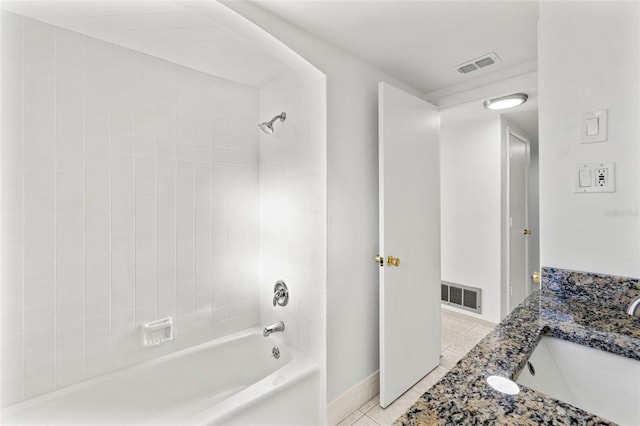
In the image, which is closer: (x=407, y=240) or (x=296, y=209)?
(x=296, y=209)

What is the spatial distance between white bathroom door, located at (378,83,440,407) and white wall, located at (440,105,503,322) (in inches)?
38.6

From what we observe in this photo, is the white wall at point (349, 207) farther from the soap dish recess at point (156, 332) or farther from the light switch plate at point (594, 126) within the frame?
the light switch plate at point (594, 126)

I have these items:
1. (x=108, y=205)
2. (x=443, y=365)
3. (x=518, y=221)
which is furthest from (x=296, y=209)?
(x=518, y=221)

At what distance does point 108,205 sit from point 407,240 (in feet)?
6.04

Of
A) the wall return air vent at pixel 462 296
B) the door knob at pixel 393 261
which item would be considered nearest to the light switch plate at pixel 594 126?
the door knob at pixel 393 261

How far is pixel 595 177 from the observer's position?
43.8 inches

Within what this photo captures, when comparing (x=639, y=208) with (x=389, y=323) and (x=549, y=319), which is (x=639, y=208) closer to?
(x=549, y=319)

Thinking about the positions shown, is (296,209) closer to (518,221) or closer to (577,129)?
(577,129)

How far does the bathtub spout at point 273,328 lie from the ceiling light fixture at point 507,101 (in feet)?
7.50

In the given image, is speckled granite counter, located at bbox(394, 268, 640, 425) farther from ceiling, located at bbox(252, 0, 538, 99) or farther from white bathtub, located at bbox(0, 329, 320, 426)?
ceiling, located at bbox(252, 0, 538, 99)

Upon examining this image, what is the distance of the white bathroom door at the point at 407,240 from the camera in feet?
5.93

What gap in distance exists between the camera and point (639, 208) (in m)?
1.03

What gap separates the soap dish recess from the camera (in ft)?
5.19

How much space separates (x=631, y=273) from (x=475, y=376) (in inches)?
36.8
